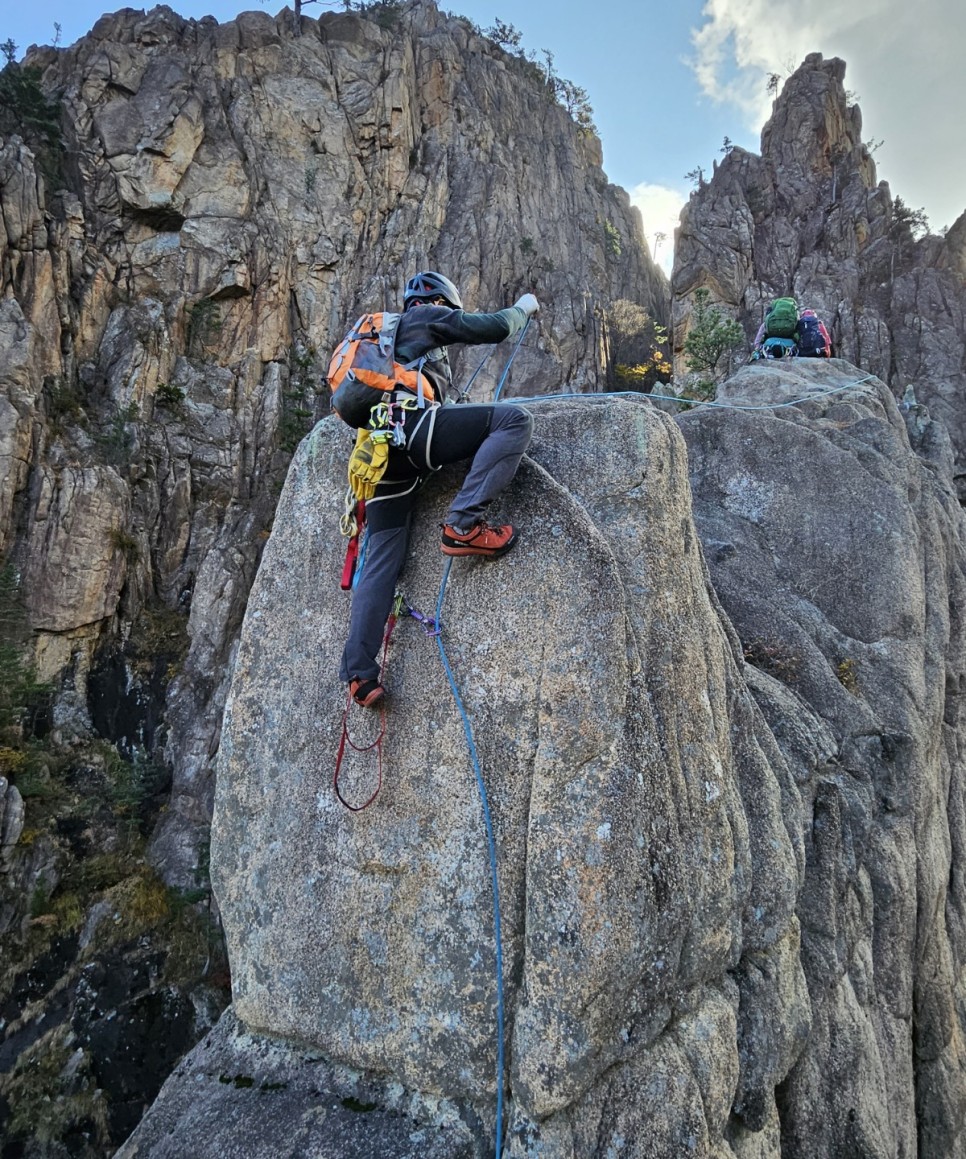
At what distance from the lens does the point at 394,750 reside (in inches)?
192

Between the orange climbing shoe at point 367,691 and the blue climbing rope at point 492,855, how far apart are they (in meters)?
0.49

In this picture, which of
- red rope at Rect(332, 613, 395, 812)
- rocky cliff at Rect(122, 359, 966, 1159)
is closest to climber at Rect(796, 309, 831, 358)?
rocky cliff at Rect(122, 359, 966, 1159)

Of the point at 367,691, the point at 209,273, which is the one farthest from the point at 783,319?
the point at 209,273

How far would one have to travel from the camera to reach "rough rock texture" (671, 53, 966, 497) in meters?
36.5

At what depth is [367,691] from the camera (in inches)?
189

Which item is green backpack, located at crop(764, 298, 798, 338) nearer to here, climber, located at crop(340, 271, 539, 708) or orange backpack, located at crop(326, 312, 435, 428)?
climber, located at crop(340, 271, 539, 708)

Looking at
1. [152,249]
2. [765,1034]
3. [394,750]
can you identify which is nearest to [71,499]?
[152,249]

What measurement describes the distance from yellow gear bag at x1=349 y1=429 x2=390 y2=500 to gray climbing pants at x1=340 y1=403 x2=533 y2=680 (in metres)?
0.09

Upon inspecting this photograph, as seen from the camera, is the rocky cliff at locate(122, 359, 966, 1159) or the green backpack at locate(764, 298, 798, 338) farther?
the green backpack at locate(764, 298, 798, 338)

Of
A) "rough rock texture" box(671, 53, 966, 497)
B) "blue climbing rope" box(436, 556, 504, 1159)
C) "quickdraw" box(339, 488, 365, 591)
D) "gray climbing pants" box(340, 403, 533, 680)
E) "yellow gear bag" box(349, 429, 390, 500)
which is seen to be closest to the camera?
"blue climbing rope" box(436, 556, 504, 1159)

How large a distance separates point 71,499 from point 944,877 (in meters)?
31.0

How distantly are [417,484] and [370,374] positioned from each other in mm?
863

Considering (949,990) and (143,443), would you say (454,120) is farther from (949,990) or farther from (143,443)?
(949,990)

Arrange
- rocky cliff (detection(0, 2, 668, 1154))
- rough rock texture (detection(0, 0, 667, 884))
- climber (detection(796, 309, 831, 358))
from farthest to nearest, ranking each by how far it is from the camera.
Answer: rough rock texture (detection(0, 0, 667, 884)) < rocky cliff (detection(0, 2, 668, 1154)) < climber (detection(796, 309, 831, 358))
